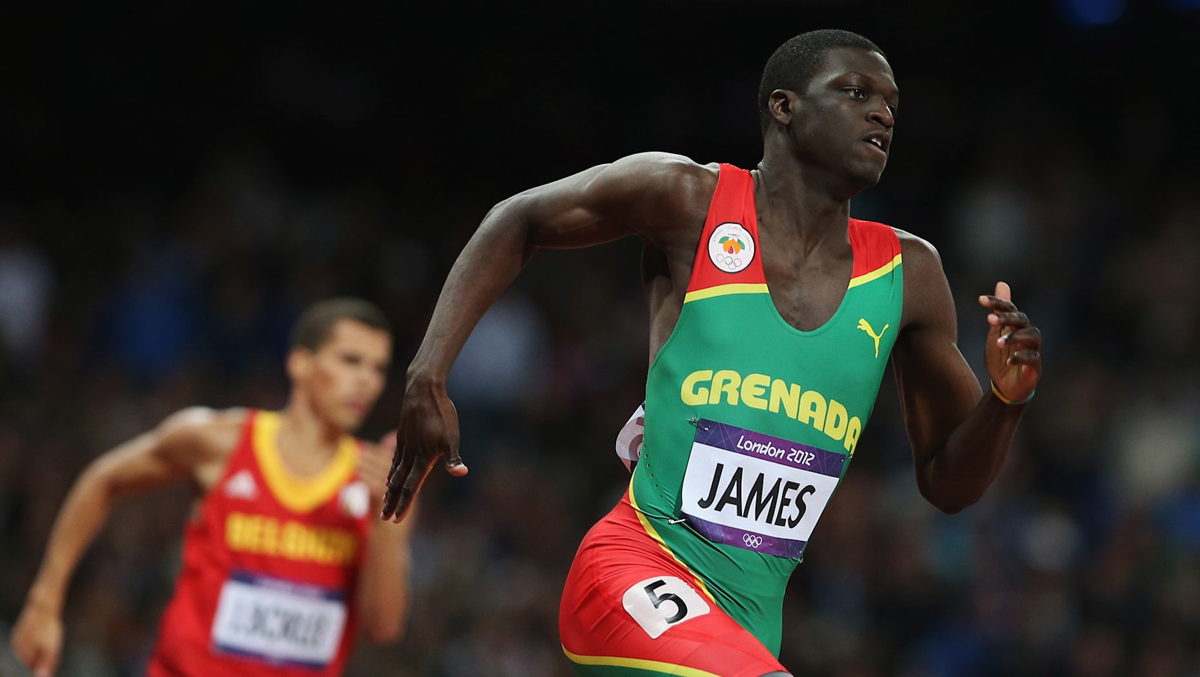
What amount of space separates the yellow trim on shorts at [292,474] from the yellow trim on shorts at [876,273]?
3.18m

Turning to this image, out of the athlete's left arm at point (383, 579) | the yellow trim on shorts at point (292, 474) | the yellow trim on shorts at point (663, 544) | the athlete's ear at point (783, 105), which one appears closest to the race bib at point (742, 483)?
the yellow trim on shorts at point (663, 544)

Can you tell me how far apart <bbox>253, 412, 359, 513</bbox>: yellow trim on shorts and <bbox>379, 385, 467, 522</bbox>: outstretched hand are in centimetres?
289

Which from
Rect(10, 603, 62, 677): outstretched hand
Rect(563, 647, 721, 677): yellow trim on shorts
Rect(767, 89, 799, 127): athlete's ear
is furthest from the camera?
Rect(10, 603, 62, 677): outstretched hand

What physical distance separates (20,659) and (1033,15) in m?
10.4

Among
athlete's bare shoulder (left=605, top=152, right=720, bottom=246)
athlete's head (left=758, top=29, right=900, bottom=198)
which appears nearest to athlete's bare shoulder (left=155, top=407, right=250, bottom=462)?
athlete's bare shoulder (left=605, top=152, right=720, bottom=246)

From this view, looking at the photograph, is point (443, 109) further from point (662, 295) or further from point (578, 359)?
point (662, 295)

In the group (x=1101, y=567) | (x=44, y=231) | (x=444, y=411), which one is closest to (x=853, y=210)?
(x=1101, y=567)

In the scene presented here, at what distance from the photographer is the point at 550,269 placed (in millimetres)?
12680

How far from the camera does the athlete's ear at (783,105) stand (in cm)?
442

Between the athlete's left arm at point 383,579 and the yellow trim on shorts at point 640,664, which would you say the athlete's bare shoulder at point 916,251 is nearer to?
the yellow trim on shorts at point 640,664

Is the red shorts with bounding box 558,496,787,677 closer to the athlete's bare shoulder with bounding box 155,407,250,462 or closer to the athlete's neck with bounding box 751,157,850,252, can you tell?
the athlete's neck with bounding box 751,157,850,252

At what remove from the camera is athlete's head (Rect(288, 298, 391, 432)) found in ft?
22.8

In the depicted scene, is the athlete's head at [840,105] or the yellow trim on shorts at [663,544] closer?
the yellow trim on shorts at [663,544]

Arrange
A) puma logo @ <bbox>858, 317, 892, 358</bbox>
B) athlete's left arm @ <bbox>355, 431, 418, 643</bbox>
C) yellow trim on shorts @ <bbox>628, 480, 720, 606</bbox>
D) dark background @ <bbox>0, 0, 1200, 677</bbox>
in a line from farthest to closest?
1. dark background @ <bbox>0, 0, 1200, 677</bbox>
2. athlete's left arm @ <bbox>355, 431, 418, 643</bbox>
3. puma logo @ <bbox>858, 317, 892, 358</bbox>
4. yellow trim on shorts @ <bbox>628, 480, 720, 606</bbox>
